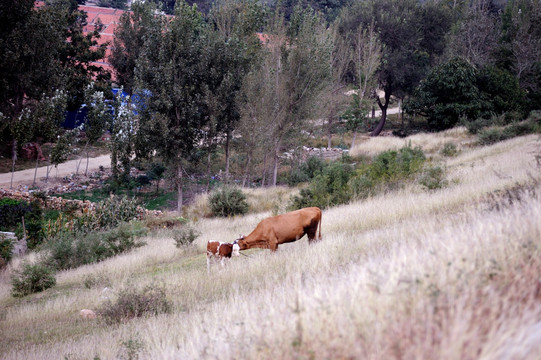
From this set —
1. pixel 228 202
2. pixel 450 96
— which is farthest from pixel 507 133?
pixel 228 202

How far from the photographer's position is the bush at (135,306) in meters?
7.64

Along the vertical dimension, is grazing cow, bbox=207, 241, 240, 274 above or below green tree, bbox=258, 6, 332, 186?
below

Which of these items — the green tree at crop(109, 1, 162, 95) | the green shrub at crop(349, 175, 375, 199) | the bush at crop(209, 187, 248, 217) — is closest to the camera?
the green shrub at crop(349, 175, 375, 199)

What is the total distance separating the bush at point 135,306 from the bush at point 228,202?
1278 cm

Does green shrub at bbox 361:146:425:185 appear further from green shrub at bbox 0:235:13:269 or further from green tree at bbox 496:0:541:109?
green tree at bbox 496:0:541:109

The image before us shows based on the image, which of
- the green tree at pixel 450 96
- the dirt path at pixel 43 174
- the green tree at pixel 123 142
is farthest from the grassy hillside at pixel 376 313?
the green tree at pixel 450 96

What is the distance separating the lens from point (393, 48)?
50.1m

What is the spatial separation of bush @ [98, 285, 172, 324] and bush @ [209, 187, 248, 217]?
12784 mm

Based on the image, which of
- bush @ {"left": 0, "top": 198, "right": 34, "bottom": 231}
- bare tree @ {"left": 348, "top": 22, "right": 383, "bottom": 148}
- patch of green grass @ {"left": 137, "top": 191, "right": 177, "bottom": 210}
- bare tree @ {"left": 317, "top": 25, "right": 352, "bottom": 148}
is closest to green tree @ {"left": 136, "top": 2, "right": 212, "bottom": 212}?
patch of green grass @ {"left": 137, "top": 191, "right": 177, "bottom": 210}

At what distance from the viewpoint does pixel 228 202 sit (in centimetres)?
2072

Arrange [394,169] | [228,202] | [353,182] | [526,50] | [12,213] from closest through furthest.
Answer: [353,182]
[394,169]
[228,202]
[12,213]
[526,50]

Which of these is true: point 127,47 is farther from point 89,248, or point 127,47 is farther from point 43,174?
point 89,248

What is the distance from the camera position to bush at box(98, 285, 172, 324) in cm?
764

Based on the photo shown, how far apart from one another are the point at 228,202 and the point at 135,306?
1304cm
